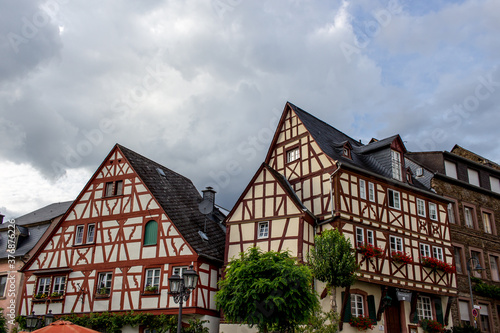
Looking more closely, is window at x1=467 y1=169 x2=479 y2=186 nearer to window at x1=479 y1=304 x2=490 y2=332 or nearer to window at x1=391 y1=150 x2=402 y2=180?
window at x1=391 y1=150 x2=402 y2=180

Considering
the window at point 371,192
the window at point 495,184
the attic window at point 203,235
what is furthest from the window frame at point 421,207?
the attic window at point 203,235

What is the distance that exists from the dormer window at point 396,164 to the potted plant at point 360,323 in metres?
8.06

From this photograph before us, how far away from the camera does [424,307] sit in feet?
89.4

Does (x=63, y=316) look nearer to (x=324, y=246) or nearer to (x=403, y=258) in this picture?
(x=324, y=246)

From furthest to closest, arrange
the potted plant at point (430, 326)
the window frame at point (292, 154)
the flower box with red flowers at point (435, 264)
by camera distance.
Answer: the window frame at point (292, 154), the flower box with red flowers at point (435, 264), the potted plant at point (430, 326)

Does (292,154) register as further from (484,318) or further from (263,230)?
(484,318)

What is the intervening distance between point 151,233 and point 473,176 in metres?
21.6

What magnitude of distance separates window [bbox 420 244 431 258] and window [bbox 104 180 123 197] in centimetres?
1656

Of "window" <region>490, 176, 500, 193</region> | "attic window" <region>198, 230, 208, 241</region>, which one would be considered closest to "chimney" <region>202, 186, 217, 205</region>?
"attic window" <region>198, 230, 208, 241</region>

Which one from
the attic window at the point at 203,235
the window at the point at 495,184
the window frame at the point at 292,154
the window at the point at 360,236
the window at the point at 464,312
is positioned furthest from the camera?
the window at the point at 495,184

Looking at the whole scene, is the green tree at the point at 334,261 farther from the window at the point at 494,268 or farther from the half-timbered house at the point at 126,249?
the window at the point at 494,268

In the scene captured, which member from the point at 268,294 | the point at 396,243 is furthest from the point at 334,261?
the point at 396,243

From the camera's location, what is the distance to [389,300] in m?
25.0

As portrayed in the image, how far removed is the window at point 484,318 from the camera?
29.7 m
